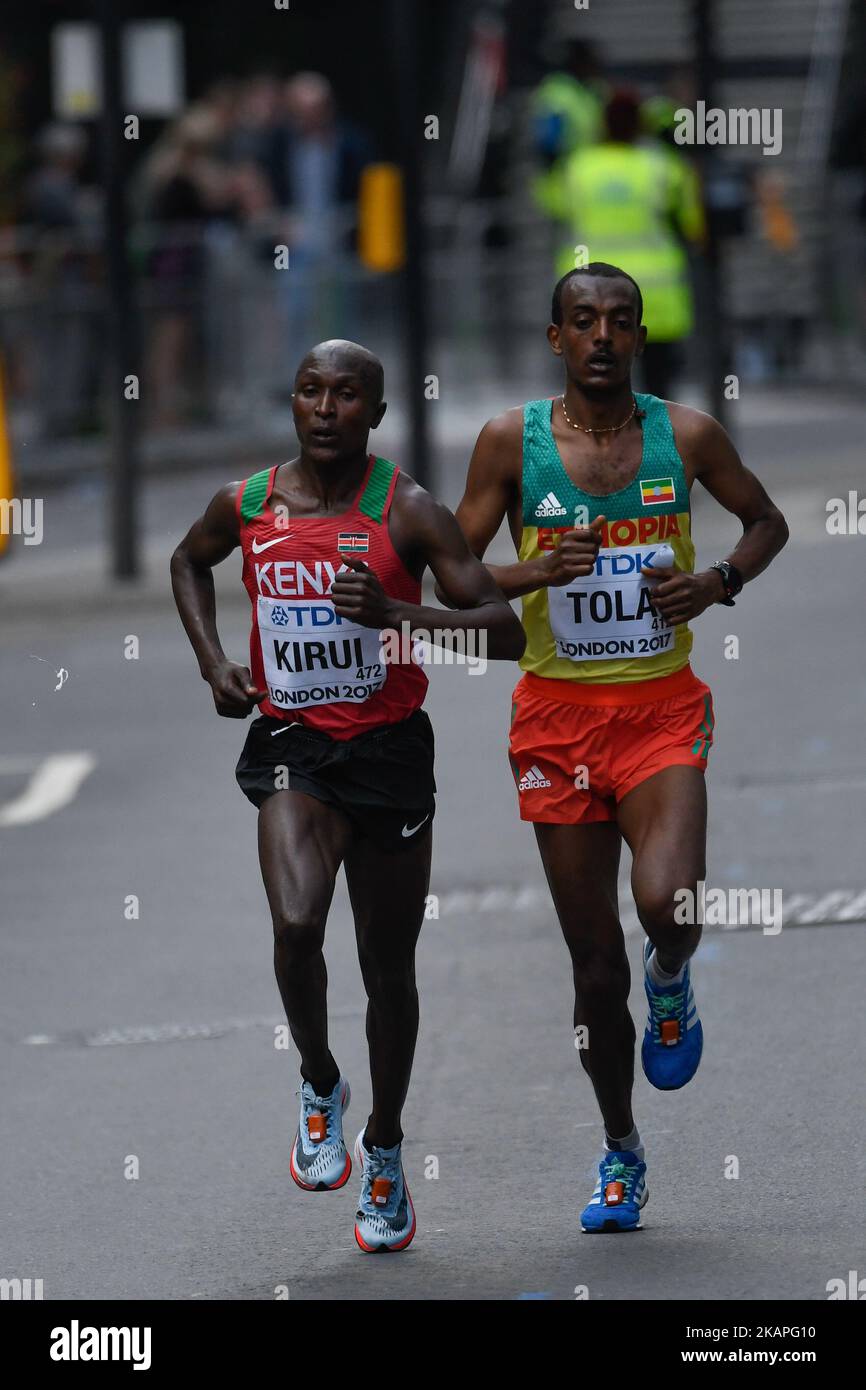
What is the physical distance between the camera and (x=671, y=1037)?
6.30 m

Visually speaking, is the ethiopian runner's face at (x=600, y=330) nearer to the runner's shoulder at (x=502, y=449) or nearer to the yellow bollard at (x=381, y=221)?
the runner's shoulder at (x=502, y=449)

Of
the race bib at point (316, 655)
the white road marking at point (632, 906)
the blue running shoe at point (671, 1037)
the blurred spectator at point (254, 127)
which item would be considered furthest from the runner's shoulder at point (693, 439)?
the blurred spectator at point (254, 127)

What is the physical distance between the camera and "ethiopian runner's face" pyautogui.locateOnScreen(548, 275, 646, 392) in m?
Result: 6.09

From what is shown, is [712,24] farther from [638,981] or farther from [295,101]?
[638,981]

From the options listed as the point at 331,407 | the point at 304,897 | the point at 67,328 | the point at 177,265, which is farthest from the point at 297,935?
the point at 177,265

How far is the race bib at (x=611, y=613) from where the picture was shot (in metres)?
6.20

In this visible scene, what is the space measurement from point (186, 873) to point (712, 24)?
956 cm

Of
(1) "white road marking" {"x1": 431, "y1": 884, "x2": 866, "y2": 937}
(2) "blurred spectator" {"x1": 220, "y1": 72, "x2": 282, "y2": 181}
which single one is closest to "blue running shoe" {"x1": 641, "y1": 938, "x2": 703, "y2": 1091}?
(1) "white road marking" {"x1": 431, "y1": 884, "x2": 866, "y2": 937}

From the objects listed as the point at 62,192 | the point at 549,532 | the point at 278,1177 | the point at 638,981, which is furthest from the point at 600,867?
the point at 62,192

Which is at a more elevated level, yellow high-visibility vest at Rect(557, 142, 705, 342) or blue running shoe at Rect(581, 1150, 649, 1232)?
yellow high-visibility vest at Rect(557, 142, 705, 342)

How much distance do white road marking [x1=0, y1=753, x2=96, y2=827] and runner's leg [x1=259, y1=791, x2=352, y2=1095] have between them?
5.17 meters

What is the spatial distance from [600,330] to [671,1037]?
1485mm

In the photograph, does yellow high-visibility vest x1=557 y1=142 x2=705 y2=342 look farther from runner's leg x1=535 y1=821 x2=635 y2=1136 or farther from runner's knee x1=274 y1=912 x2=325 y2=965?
runner's knee x1=274 y1=912 x2=325 y2=965

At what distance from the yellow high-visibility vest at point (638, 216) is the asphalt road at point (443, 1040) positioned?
4.28 m
